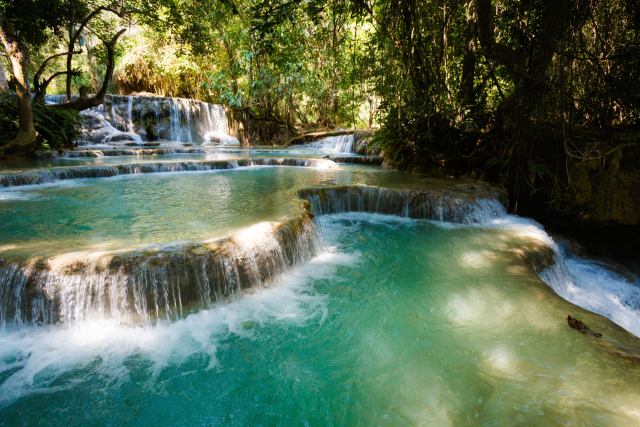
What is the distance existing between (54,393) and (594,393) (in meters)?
3.40

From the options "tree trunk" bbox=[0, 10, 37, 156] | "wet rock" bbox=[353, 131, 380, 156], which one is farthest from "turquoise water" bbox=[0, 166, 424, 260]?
"wet rock" bbox=[353, 131, 380, 156]

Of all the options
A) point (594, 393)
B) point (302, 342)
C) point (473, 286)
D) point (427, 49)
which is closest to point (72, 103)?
point (427, 49)

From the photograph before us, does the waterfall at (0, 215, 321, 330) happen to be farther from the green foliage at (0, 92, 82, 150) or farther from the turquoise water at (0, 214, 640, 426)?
the green foliage at (0, 92, 82, 150)

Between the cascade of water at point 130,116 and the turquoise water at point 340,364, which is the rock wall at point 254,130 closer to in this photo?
the cascade of water at point 130,116

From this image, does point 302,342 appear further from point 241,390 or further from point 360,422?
point 360,422

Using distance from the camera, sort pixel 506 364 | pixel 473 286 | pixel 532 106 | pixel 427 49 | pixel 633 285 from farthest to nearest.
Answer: pixel 427 49
pixel 532 106
pixel 633 285
pixel 473 286
pixel 506 364

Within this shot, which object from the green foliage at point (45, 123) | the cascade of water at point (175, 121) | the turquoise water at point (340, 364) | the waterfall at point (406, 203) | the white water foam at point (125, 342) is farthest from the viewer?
the cascade of water at point (175, 121)

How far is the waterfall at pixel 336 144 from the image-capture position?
528 inches

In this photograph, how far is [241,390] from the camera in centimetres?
204

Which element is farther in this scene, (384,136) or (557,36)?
(384,136)

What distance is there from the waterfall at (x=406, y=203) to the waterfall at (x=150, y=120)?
43.3 feet

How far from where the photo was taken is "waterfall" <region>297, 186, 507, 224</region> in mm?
5316

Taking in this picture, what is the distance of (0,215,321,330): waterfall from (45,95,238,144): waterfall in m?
14.1

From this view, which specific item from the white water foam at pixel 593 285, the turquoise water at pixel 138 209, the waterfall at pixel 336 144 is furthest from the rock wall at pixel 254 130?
the white water foam at pixel 593 285
